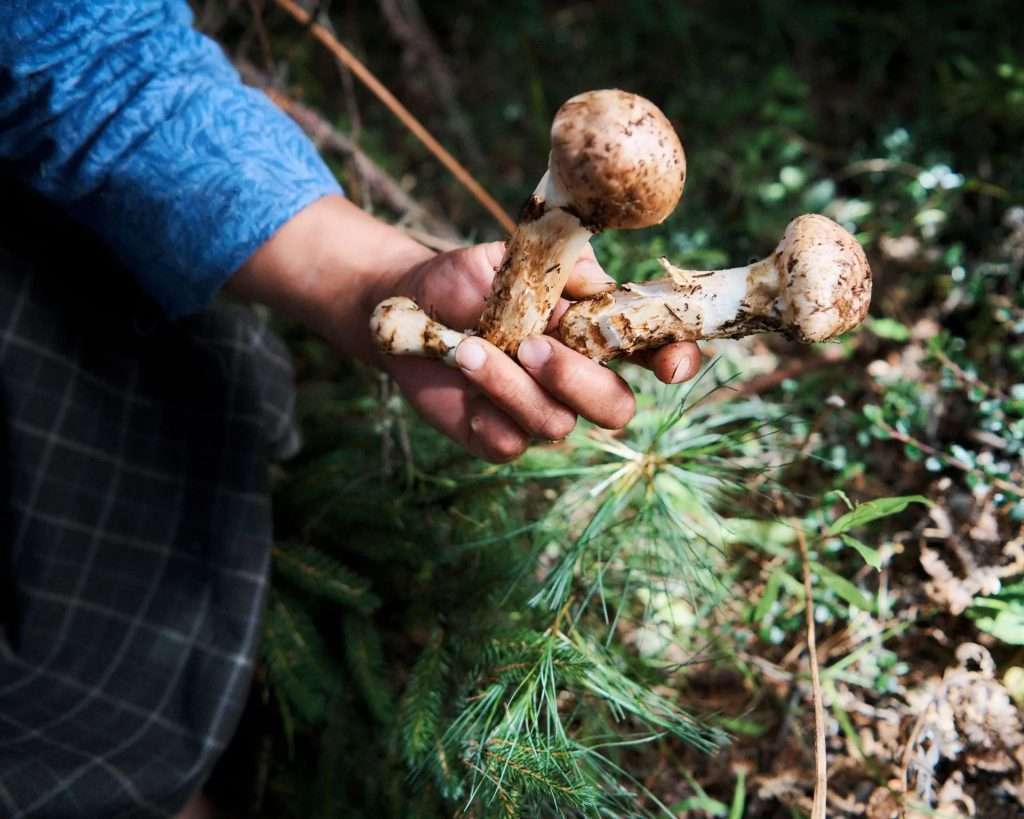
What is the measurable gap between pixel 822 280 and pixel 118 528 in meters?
1.11

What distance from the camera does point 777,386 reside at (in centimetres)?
180

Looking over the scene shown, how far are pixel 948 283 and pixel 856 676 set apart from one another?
0.97 m

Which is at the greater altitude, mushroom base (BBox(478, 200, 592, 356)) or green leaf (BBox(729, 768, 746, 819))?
mushroom base (BBox(478, 200, 592, 356))

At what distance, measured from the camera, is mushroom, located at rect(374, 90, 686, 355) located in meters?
0.84

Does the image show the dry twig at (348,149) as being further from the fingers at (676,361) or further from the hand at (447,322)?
the fingers at (676,361)

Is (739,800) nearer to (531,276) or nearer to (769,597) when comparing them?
(769,597)

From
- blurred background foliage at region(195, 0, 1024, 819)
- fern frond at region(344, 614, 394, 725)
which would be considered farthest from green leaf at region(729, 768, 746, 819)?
fern frond at region(344, 614, 394, 725)

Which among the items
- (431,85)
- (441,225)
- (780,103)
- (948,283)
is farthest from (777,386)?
(431,85)

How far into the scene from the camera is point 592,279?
1.13 m

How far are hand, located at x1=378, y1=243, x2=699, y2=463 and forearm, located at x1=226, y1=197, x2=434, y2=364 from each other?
2.1 inches

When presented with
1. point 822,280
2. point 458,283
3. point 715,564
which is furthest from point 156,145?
point 715,564

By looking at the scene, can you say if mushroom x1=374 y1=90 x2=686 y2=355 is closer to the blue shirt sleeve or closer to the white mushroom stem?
the white mushroom stem

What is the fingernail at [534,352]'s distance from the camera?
1048 mm

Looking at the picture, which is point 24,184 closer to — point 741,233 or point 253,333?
point 253,333
